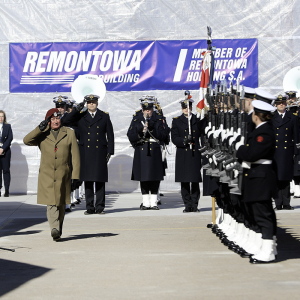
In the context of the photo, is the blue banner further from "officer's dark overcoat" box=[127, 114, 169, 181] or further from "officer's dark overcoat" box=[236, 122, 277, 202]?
"officer's dark overcoat" box=[236, 122, 277, 202]

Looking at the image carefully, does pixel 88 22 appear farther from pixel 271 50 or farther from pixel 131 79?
pixel 271 50

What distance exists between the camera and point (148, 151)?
473 inches

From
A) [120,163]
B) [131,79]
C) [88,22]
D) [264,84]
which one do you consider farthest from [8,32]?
[264,84]

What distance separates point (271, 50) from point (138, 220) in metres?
7.19

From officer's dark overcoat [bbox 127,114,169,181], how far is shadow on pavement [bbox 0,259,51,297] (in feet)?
17.3

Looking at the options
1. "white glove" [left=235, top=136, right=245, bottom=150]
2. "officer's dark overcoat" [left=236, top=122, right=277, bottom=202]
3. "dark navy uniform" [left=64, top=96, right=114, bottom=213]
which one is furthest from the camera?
"dark navy uniform" [left=64, top=96, right=114, bottom=213]

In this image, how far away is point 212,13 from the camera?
15.9 metres

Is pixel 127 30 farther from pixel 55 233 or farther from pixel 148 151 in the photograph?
pixel 55 233

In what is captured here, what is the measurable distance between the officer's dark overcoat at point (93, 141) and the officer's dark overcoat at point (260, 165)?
529 cm

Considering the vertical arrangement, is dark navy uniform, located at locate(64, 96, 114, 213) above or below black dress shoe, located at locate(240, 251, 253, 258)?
above

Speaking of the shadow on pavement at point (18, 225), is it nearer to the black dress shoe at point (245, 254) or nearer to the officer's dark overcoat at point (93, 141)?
the officer's dark overcoat at point (93, 141)

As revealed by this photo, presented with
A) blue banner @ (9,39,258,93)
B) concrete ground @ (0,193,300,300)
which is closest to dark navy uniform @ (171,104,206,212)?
concrete ground @ (0,193,300,300)

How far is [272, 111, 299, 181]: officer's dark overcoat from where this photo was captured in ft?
38.2

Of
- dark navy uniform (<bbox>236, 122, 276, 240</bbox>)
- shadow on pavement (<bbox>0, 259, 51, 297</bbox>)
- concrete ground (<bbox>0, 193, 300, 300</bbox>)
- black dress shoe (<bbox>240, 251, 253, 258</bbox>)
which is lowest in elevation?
shadow on pavement (<bbox>0, 259, 51, 297</bbox>)
